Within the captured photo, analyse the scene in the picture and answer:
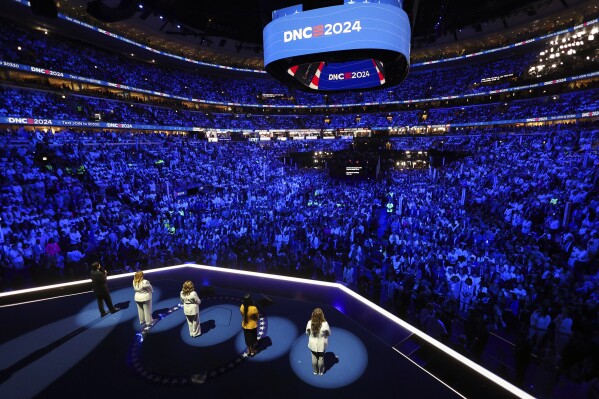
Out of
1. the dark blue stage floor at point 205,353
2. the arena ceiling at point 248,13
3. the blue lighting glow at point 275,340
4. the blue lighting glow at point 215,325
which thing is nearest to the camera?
the dark blue stage floor at point 205,353

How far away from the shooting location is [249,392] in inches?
137

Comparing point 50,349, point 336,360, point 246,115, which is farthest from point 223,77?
point 336,360

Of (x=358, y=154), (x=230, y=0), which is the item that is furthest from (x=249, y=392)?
(x=358, y=154)

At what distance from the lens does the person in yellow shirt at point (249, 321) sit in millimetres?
4043

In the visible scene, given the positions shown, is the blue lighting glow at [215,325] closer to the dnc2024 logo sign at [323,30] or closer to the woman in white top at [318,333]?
the woman in white top at [318,333]

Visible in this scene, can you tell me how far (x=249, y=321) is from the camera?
4066mm

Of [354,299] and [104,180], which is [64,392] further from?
[104,180]

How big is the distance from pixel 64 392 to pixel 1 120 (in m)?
21.3

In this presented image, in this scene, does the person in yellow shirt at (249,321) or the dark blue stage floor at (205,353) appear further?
the person in yellow shirt at (249,321)

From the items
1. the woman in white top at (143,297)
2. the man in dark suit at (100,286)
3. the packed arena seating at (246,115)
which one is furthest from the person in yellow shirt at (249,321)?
the packed arena seating at (246,115)

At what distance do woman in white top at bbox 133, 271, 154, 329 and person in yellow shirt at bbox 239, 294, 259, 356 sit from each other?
177cm

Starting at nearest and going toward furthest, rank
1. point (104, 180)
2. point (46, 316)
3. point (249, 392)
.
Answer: point (249, 392)
point (46, 316)
point (104, 180)

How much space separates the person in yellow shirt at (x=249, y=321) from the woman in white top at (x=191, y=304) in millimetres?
768

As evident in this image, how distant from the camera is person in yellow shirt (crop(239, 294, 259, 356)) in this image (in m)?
4.04
